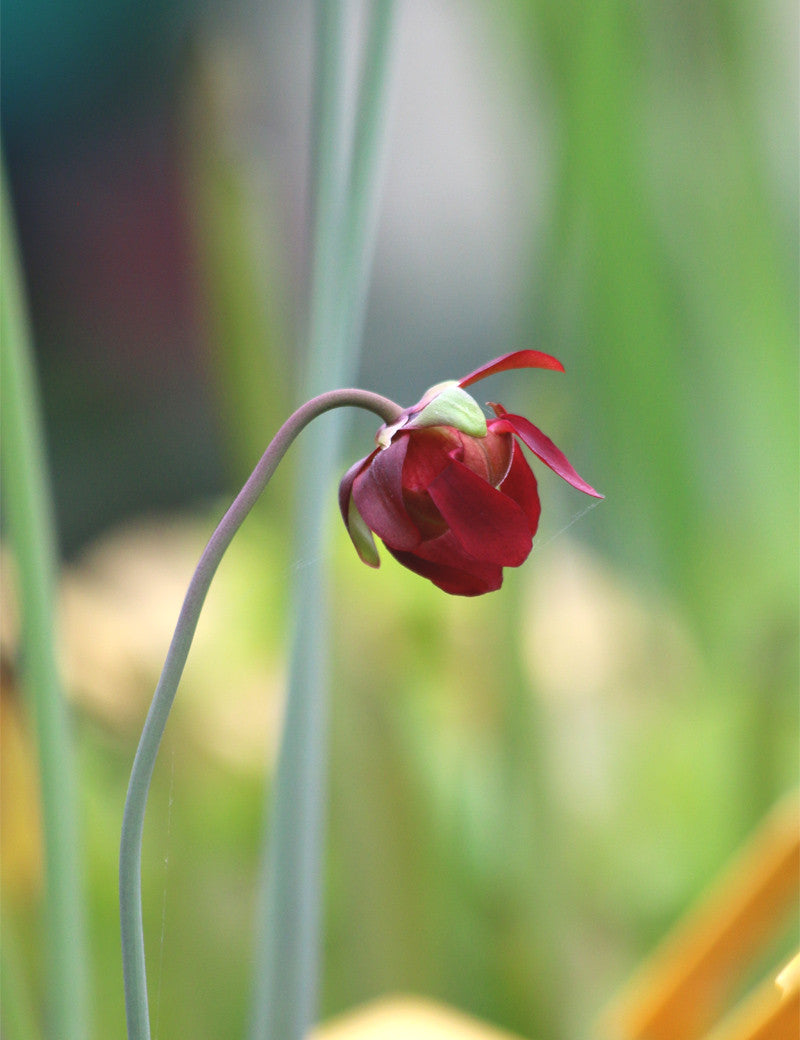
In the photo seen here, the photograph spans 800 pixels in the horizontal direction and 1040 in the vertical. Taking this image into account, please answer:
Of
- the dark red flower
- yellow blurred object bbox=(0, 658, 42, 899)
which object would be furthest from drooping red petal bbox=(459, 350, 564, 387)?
yellow blurred object bbox=(0, 658, 42, 899)

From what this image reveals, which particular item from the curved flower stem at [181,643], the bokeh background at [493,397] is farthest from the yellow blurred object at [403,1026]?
the curved flower stem at [181,643]

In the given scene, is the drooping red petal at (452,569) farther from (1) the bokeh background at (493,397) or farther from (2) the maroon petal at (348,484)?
(1) the bokeh background at (493,397)

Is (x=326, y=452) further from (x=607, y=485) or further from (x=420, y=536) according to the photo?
(x=607, y=485)

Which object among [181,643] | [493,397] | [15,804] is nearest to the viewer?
[181,643]

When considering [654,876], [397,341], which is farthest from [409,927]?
[397,341]

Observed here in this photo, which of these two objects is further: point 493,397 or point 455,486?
point 493,397

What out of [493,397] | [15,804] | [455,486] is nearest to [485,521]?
[455,486]

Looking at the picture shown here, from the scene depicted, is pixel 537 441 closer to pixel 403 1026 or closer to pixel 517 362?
pixel 517 362

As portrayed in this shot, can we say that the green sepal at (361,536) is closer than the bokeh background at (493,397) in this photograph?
Yes
